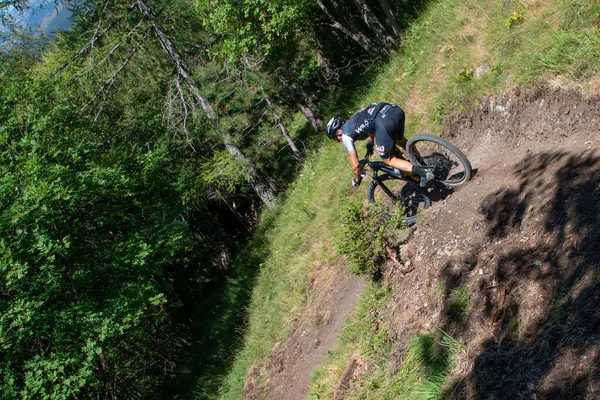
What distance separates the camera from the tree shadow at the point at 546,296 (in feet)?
12.8

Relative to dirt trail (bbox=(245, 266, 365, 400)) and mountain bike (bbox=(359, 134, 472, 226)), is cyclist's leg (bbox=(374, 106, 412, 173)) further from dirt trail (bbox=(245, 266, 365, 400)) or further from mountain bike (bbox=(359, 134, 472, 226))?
dirt trail (bbox=(245, 266, 365, 400))

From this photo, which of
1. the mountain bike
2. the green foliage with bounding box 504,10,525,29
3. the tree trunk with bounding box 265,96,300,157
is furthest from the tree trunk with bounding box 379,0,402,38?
the mountain bike

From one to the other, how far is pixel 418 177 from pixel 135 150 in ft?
31.9

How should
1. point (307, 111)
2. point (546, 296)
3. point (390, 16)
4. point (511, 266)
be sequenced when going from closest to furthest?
point (546, 296) < point (511, 266) < point (390, 16) < point (307, 111)

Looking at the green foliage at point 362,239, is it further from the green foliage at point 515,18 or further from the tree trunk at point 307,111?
the tree trunk at point 307,111

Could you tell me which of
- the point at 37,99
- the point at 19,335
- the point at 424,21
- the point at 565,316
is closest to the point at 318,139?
the point at 424,21

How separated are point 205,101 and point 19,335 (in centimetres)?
777

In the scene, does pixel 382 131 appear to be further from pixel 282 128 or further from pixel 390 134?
pixel 282 128

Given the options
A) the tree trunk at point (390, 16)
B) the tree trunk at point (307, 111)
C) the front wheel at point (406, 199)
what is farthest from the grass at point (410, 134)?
the front wheel at point (406, 199)

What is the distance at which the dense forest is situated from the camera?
1098cm

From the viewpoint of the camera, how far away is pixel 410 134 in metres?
9.98

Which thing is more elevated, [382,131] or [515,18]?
[382,131]

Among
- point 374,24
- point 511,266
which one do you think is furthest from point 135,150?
point 511,266

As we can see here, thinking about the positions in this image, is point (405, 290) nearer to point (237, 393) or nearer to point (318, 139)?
point (237, 393)
